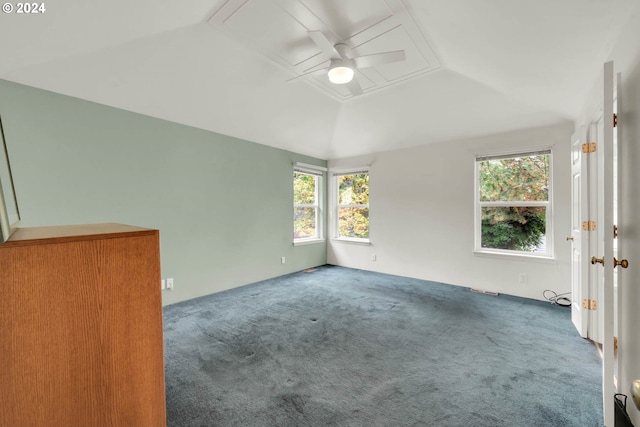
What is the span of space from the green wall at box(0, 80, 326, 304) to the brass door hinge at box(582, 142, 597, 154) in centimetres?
379

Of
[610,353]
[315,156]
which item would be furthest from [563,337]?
[315,156]

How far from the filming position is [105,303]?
31.0 inches

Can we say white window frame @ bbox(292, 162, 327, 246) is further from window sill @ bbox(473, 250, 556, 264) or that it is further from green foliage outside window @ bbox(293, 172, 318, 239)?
window sill @ bbox(473, 250, 556, 264)

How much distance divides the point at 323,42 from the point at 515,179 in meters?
3.25

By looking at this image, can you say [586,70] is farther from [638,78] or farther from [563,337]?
[563,337]

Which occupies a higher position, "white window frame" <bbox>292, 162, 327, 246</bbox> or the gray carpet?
"white window frame" <bbox>292, 162, 327, 246</bbox>

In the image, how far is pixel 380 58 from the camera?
2287 mm

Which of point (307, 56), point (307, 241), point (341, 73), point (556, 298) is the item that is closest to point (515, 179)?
point (556, 298)

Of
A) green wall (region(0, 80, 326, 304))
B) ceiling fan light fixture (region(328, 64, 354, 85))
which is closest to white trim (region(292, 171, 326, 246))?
green wall (region(0, 80, 326, 304))

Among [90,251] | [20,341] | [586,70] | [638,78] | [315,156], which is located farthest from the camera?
[315,156]

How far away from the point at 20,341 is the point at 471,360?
2.61 m

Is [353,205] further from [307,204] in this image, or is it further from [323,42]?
[323,42]

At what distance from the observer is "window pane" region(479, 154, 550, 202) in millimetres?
3557

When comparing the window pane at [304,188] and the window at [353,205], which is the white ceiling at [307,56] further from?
the window at [353,205]
